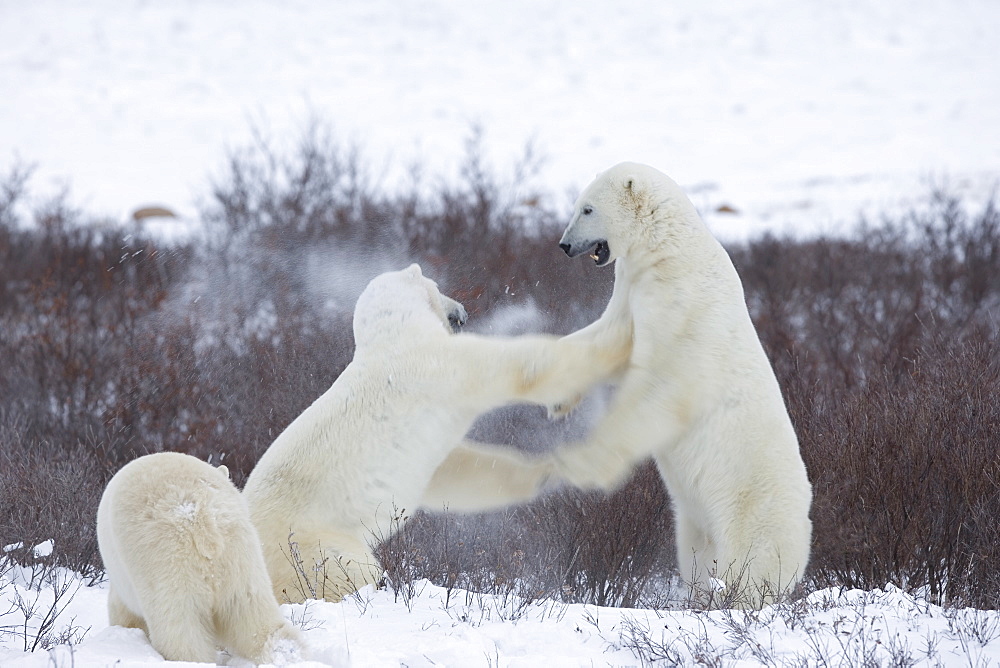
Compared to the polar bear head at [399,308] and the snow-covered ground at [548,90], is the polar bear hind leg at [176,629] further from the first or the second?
the snow-covered ground at [548,90]

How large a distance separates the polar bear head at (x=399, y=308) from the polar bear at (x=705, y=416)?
1.90ft

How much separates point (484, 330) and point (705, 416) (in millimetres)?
2480

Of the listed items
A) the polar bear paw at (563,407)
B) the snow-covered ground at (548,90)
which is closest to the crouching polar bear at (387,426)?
the polar bear paw at (563,407)

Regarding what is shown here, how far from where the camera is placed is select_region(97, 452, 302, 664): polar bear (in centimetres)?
215

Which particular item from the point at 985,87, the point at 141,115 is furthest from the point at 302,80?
the point at 985,87

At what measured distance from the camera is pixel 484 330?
17.6ft

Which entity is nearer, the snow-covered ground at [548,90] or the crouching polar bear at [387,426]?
the crouching polar bear at [387,426]

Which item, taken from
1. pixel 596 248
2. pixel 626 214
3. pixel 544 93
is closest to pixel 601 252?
pixel 596 248

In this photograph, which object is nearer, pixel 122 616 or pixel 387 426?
pixel 122 616

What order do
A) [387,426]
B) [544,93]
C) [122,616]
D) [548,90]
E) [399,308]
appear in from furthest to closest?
1. [548,90]
2. [544,93]
3. [399,308]
4. [387,426]
5. [122,616]

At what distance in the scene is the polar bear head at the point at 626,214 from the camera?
314cm

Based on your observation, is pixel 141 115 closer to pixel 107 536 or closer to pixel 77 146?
pixel 77 146

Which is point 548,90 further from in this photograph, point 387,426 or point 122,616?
point 122,616

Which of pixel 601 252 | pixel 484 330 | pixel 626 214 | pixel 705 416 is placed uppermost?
pixel 626 214
